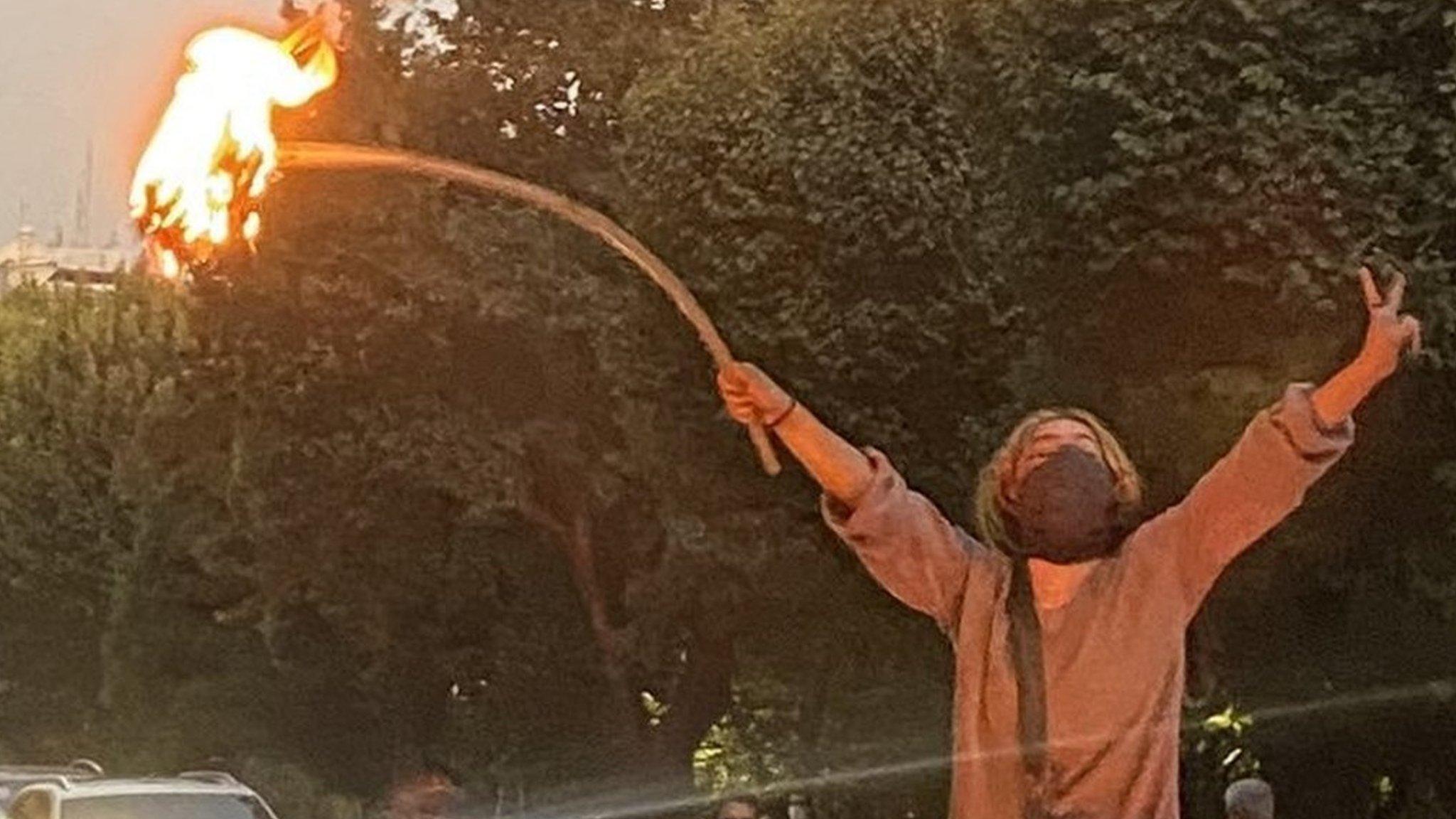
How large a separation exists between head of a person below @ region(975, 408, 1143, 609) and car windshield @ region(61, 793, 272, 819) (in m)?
14.0

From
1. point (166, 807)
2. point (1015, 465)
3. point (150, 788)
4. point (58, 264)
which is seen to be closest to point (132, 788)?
point (150, 788)

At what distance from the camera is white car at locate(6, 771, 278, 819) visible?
59.6 feet

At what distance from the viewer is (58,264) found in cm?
6328

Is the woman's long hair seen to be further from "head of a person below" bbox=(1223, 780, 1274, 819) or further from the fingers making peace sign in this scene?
"head of a person below" bbox=(1223, 780, 1274, 819)

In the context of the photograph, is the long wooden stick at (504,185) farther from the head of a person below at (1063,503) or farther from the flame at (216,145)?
the head of a person below at (1063,503)

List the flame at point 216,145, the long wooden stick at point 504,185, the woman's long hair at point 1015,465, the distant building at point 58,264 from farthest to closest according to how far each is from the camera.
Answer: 1. the distant building at point 58,264
2. the long wooden stick at point 504,185
3. the flame at point 216,145
4. the woman's long hair at point 1015,465

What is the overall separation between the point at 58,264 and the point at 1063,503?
198 ft

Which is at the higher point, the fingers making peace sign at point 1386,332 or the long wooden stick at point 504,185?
the long wooden stick at point 504,185

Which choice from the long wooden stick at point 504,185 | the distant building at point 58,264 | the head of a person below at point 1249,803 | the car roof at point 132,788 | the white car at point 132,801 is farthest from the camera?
the distant building at point 58,264

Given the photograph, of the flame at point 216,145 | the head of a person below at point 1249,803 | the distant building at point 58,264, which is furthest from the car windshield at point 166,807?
the distant building at point 58,264

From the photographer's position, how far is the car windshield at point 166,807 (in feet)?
59.8

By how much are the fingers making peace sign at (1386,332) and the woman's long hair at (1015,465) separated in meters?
0.42

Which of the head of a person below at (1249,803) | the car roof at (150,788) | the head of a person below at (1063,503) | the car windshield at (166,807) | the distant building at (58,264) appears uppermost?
the distant building at (58,264)

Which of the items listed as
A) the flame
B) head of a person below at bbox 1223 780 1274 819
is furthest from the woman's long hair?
head of a person below at bbox 1223 780 1274 819
